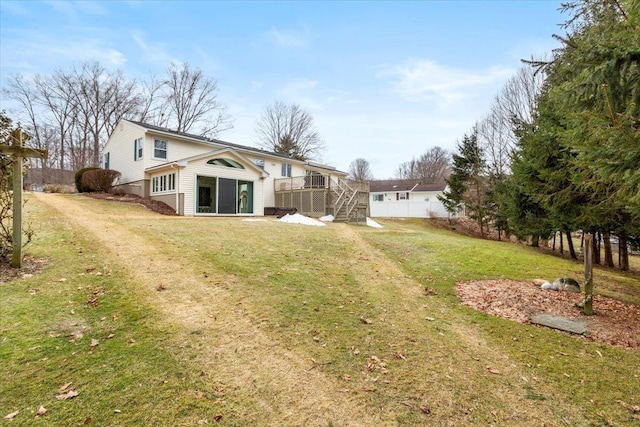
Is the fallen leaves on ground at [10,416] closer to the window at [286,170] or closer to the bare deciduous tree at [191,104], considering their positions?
the window at [286,170]

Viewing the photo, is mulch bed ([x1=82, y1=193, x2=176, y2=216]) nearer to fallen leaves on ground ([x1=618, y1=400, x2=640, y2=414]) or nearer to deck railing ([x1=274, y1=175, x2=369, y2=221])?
deck railing ([x1=274, y1=175, x2=369, y2=221])

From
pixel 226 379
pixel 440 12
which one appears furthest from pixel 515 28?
pixel 226 379

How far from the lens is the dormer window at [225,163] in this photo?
1838 cm

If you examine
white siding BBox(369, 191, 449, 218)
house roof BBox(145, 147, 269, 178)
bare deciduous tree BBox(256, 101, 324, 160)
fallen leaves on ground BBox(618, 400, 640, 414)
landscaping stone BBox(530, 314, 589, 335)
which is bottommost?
fallen leaves on ground BBox(618, 400, 640, 414)

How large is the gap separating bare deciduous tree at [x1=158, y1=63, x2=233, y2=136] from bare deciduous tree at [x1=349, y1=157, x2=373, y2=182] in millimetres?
30247

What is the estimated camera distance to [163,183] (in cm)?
1830

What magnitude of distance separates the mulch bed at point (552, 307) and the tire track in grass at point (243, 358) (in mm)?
3683

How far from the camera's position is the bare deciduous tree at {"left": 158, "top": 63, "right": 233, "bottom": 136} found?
3575 centimetres

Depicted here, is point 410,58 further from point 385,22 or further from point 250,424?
point 250,424

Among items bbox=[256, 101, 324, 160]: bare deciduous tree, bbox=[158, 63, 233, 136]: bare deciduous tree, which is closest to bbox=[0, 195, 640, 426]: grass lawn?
bbox=[158, 63, 233, 136]: bare deciduous tree

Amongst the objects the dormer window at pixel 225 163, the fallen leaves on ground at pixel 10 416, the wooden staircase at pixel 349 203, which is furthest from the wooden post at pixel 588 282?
the dormer window at pixel 225 163

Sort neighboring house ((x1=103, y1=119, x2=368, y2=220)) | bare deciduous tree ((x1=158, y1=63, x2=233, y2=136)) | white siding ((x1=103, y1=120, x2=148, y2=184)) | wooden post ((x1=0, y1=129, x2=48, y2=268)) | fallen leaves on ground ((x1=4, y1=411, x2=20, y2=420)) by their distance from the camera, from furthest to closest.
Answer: bare deciduous tree ((x1=158, y1=63, x2=233, y2=136))
white siding ((x1=103, y1=120, x2=148, y2=184))
neighboring house ((x1=103, y1=119, x2=368, y2=220))
wooden post ((x1=0, y1=129, x2=48, y2=268))
fallen leaves on ground ((x1=4, y1=411, x2=20, y2=420))

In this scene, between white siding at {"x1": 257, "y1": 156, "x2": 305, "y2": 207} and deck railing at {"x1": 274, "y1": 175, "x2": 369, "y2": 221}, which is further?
white siding at {"x1": 257, "y1": 156, "x2": 305, "y2": 207}

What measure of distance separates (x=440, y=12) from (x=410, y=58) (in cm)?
329
